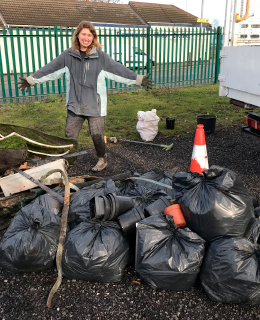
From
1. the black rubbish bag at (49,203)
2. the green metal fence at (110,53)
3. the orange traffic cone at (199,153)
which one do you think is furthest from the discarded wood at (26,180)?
the green metal fence at (110,53)

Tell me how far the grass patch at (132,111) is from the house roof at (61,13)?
670 inches

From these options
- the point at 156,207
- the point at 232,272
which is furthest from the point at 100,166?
the point at 232,272

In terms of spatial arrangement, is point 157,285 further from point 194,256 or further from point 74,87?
point 74,87

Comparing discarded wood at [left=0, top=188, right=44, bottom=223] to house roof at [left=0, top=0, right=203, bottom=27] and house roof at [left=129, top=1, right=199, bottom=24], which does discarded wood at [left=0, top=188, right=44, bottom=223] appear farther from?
house roof at [left=129, top=1, right=199, bottom=24]

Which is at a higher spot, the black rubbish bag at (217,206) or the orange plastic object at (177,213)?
the black rubbish bag at (217,206)

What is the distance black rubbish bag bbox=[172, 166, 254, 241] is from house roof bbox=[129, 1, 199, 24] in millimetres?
30501

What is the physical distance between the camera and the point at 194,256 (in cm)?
231

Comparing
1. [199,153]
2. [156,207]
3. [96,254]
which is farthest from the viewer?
[199,153]

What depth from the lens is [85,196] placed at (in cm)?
316

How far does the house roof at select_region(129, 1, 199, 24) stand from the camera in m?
31.6

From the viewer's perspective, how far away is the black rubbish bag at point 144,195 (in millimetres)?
3035

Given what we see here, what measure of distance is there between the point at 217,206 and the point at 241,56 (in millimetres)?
3035

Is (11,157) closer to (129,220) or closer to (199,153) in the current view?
(129,220)

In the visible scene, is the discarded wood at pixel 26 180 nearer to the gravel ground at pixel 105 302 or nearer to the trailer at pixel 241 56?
the gravel ground at pixel 105 302
